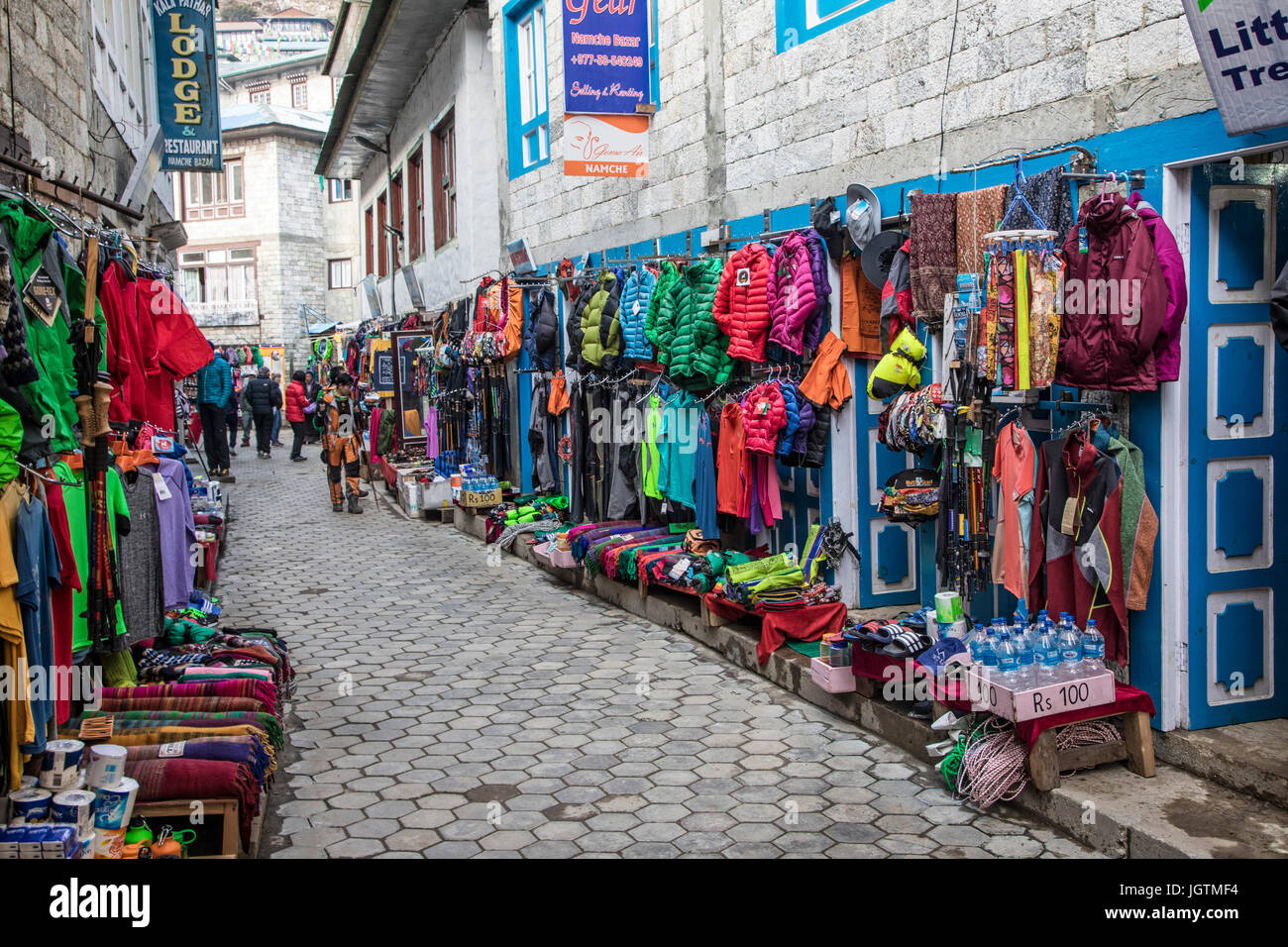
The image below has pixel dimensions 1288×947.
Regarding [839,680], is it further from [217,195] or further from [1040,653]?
[217,195]

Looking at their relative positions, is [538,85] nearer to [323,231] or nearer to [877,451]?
[877,451]

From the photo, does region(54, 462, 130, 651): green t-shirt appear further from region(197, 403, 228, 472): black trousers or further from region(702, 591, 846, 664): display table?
region(197, 403, 228, 472): black trousers

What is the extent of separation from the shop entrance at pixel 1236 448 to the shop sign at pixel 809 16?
2.91 meters

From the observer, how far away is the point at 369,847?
4906mm

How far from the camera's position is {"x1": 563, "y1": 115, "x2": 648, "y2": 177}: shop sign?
9.86 metres

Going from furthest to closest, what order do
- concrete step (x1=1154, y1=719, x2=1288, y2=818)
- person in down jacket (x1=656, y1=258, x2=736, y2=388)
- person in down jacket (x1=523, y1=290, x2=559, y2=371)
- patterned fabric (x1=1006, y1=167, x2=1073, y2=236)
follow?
person in down jacket (x1=523, y1=290, x2=559, y2=371) < person in down jacket (x1=656, y1=258, x2=736, y2=388) < patterned fabric (x1=1006, y1=167, x2=1073, y2=236) < concrete step (x1=1154, y1=719, x2=1288, y2=818)

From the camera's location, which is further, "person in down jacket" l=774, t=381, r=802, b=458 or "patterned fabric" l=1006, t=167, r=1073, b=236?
"person in down jacket" l=774, t=381, r=802, b=458

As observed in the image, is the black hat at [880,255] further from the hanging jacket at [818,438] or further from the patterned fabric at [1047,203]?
the patterned fabric at [1047,203]

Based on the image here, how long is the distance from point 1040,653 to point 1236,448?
53.9 inches

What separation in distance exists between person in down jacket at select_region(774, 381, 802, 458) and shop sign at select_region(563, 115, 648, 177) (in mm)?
3142

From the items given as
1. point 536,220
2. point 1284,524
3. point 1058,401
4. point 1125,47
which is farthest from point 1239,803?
point 536,220

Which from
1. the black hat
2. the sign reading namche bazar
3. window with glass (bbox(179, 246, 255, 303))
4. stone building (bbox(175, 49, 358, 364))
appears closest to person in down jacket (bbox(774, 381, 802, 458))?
the black hat

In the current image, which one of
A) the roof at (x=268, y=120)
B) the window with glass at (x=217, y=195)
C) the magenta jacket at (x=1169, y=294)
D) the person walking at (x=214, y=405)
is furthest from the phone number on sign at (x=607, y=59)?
the window with glass at (x=217, y=195)

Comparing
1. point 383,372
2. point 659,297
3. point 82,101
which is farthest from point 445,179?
point 82,101
